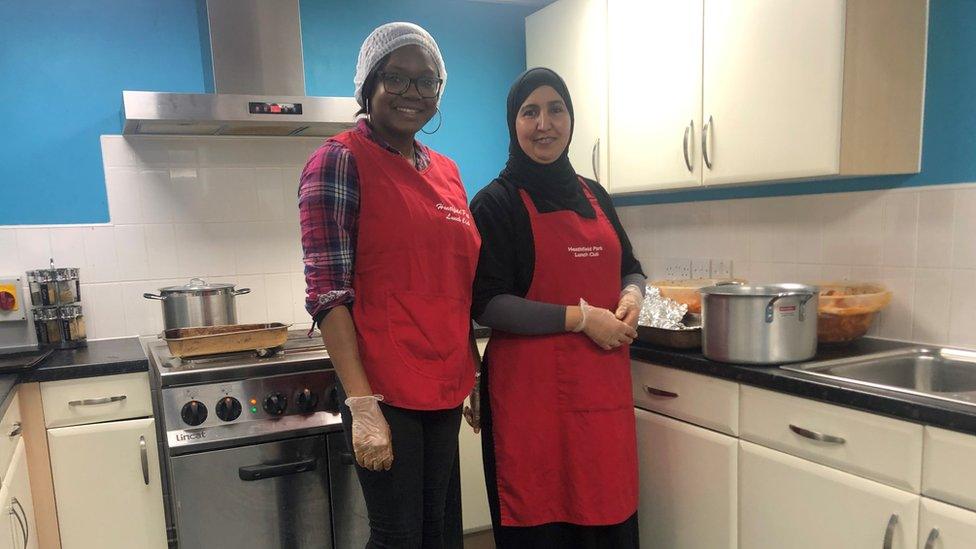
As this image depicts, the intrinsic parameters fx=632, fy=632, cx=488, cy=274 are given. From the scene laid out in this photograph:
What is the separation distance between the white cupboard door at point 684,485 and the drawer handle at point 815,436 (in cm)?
19

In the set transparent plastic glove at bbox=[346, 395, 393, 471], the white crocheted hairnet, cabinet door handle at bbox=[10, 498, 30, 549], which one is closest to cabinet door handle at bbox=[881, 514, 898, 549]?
transparent plastic glove at bbox=[346, 395, 393, 471]

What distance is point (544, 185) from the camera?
1.60 metres

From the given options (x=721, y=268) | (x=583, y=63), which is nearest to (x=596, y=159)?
(x=583, y=63)

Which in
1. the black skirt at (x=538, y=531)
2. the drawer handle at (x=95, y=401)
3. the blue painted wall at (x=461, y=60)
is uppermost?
the blue painted wall at (x=461, y=60)

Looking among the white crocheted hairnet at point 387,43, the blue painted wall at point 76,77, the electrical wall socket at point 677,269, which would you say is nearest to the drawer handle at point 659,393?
the electrical wall socket at point 677,269

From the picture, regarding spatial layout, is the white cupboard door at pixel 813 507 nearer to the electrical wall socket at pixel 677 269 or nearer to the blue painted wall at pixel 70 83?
the electrical wall socket at pixel 677 269

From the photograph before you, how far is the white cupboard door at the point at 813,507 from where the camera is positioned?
1244mm

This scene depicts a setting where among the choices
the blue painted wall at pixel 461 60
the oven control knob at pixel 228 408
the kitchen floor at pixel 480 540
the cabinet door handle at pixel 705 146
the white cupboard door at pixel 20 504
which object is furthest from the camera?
the blue painted wall at pixel 461 60

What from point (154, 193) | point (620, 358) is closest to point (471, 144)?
point (154, 193)

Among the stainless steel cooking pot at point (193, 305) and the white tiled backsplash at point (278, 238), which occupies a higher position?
the white tiled backsplash at point (278, 238)

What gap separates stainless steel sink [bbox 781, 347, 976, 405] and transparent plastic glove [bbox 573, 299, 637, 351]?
397 mm

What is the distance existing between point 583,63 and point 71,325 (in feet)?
6.73

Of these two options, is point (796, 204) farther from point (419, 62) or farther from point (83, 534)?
point (83, 534)

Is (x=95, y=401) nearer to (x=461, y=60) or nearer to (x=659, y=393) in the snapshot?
(x=659, y=393)
